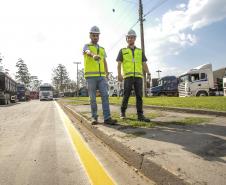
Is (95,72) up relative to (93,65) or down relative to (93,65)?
down

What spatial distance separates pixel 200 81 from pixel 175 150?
859 inches

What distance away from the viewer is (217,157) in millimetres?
3260

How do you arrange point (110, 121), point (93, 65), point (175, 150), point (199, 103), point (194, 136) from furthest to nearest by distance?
point (199, 103)
point (93, 65)
point (110, 121)
point (194, 136)
point (175, 150)

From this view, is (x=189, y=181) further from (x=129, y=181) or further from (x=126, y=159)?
(x=126, y=159)

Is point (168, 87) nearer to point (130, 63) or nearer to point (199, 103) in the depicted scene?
point (199, 103)

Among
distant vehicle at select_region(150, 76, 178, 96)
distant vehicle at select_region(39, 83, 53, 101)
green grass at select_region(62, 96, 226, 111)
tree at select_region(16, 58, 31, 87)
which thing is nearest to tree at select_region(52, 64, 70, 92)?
tree at select_region(16, 58, 31, 87)

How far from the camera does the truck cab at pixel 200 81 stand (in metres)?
24.4

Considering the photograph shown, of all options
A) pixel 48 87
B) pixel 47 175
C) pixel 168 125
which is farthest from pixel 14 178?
pixel 48 87

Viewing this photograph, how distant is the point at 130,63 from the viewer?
23.2 ft

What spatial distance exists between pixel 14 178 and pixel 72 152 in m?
1.42

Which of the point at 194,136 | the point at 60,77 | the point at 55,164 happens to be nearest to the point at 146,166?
the point at 55,164

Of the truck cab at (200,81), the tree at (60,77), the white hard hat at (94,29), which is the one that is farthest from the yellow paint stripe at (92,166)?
the tree at (60,77)

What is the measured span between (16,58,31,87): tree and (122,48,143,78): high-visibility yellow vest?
108807mm

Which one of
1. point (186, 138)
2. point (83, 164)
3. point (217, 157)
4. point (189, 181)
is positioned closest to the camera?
point (189, 181)
